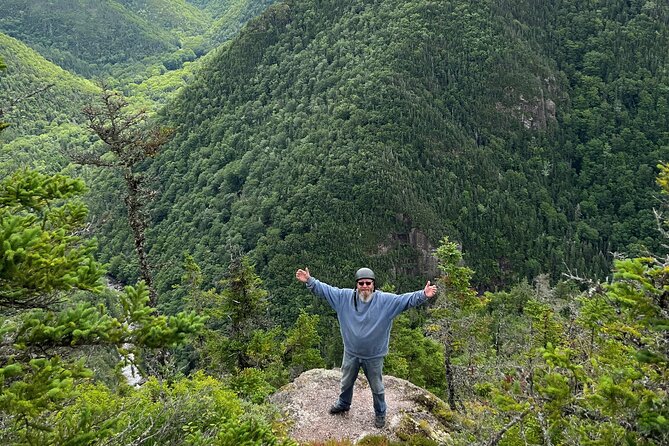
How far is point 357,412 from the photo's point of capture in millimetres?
13312

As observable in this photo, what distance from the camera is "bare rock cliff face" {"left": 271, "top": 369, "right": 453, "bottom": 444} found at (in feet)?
41.4

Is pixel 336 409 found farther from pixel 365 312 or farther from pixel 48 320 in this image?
pixel 48 320

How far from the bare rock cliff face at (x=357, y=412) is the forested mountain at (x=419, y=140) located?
69.9 meters

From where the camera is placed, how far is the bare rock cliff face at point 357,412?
12.6 meters

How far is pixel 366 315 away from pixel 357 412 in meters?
3.69

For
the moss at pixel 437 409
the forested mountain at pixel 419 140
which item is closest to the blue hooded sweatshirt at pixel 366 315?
the moss at pixel 437 409

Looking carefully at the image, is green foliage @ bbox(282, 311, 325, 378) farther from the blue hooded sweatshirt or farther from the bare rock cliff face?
the blue hooded sweatshirt

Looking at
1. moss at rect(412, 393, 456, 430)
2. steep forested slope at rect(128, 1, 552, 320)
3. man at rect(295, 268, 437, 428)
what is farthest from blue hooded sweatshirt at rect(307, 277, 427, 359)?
steep forested slope at rect(128, 1, 552, 320)

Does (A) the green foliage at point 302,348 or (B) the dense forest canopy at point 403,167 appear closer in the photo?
(A) the green foliage at point 302,348

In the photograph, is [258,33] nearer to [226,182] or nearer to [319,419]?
[226,182]

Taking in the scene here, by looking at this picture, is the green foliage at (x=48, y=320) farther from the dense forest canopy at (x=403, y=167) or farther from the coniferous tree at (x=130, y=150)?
the dense forest canopy at (x=403, y=167)

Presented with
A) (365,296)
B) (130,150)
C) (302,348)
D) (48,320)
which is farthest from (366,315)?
(302,348)

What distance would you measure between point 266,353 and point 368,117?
97313mm

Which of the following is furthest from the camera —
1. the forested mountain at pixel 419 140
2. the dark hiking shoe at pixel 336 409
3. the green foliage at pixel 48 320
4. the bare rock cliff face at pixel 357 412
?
the forested mountain at pixel 419 140
